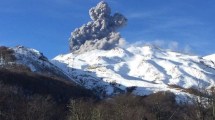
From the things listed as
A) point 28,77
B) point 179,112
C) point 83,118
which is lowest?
point 83,118

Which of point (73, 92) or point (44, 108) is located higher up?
point (73, 92)

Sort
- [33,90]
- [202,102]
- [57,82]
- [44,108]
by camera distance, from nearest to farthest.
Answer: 1. [202,102]
2. [44,108]
3. [33,90]
4. [57,82]

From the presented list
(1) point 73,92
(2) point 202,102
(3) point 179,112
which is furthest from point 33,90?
(2) point 202,102

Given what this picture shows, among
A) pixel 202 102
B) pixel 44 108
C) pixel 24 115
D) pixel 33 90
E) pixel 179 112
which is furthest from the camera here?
pixel 33 90

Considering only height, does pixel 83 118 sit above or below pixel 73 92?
below

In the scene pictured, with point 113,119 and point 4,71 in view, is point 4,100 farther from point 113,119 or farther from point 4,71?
point 4,71

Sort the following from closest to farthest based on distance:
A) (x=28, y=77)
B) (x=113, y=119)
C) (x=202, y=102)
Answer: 1. (x=202, y=102)
2. (x=113, y=119)
3. (x=28, y=77)

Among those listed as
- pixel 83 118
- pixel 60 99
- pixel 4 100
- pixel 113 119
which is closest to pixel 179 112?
pixel 60 99

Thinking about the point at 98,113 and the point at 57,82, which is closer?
the point at 98,113

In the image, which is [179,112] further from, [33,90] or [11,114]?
[11,114]
